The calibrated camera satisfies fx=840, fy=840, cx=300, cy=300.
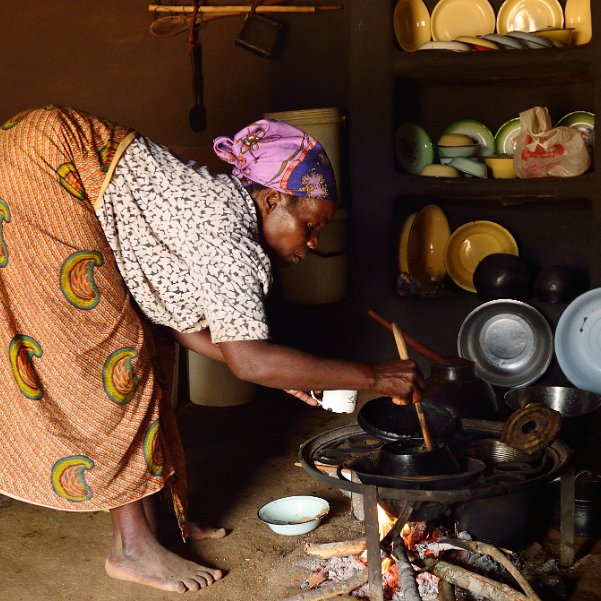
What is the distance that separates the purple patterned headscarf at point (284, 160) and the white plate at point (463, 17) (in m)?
2.64

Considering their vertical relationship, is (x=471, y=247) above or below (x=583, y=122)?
below

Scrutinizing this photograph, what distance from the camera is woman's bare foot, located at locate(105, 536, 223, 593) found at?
257cm

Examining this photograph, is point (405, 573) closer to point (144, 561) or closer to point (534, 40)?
point (144, 561)

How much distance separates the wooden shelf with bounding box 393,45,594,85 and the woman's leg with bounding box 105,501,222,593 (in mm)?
2741

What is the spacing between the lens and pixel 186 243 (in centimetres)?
225

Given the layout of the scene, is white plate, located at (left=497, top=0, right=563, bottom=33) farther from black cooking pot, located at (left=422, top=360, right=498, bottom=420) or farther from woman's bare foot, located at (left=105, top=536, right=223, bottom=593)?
woman's bare foot, located at (left=105, top=536, right=223, bottom=593)

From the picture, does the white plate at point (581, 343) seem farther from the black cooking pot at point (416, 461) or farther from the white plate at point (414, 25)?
the black cooking pot at point (416, 461)

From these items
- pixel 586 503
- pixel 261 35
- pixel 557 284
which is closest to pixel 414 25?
pixel 261 35

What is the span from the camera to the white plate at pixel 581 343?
13.4 feet

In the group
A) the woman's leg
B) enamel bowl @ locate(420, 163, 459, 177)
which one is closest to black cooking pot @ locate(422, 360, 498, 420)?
the woman's leg

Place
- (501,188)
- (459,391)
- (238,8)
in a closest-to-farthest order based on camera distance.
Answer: (459,391) → (501,188) → (238,8)

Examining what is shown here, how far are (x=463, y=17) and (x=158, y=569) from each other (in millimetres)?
3394

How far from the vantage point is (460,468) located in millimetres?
2236

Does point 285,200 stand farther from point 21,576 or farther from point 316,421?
point 316,421
